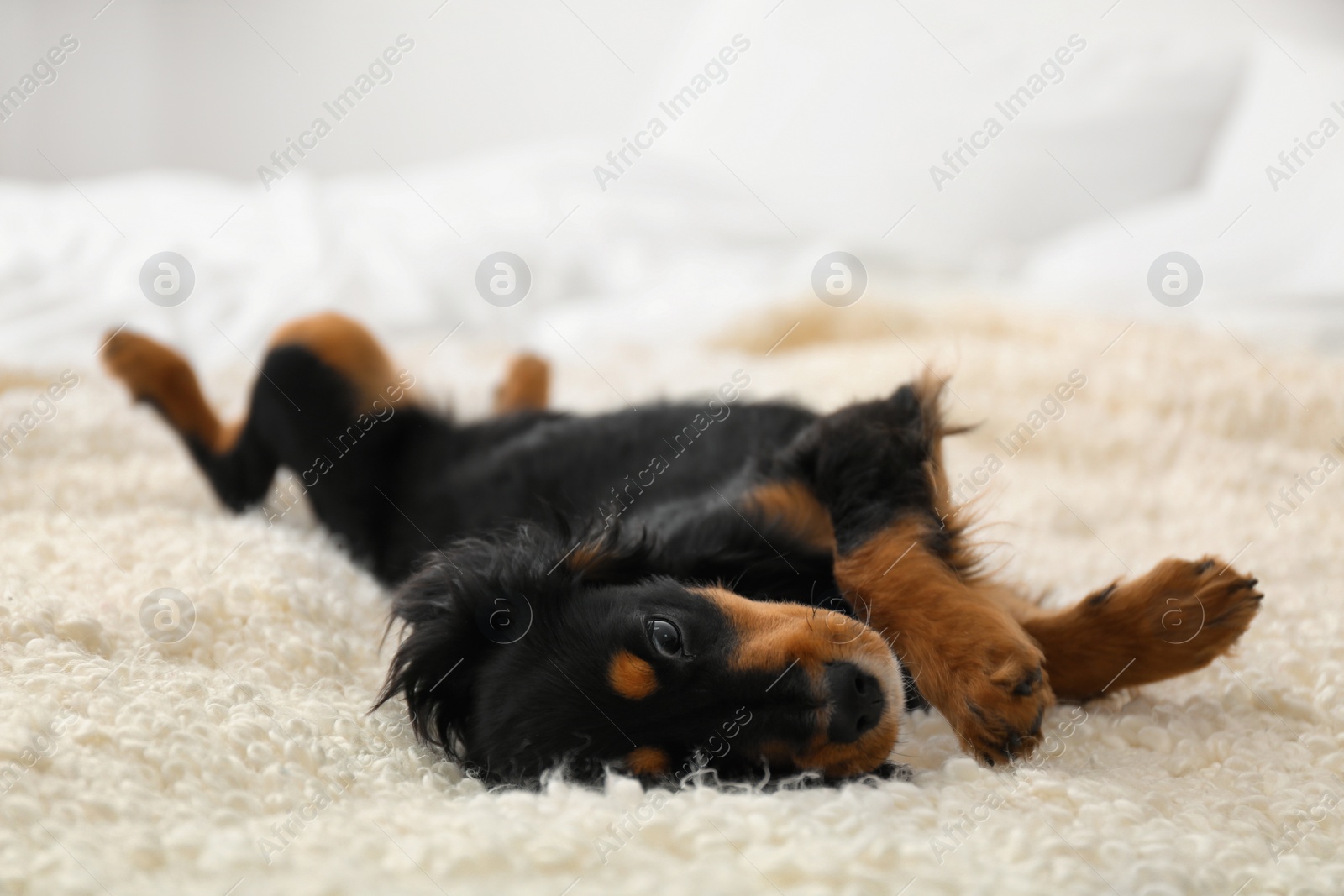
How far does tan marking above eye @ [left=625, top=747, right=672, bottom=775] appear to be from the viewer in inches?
46.1

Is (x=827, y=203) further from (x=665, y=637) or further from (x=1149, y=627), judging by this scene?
(x=665, y=637)

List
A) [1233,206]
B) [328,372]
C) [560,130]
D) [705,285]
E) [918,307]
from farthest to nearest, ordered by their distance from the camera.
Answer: [560,130], [705,285], [1233,206], [918,307], [328,372]

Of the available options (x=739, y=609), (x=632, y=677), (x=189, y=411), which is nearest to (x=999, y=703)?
(x=739, y=609)

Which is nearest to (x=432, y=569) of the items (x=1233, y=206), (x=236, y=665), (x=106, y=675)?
(x=236, y=665)

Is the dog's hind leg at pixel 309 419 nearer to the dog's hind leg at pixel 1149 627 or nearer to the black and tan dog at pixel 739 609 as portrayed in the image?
the black and tan dog at pixel 739 609

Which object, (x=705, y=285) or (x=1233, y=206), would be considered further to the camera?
(x=705, y=285)

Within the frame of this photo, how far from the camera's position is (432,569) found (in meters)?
1.46

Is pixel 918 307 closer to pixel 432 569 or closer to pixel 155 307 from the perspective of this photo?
pixel 432 569

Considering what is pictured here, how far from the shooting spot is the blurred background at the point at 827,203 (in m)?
3.00

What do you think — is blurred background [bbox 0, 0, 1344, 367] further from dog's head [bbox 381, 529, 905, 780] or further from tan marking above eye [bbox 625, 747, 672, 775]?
tan marking above eye [bbox 625, 747, 672, 775]

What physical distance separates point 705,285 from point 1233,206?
5.36 ft

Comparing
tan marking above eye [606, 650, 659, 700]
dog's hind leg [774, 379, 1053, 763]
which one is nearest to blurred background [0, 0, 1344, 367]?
dog's hind leg [774, 379, 1053, 763]

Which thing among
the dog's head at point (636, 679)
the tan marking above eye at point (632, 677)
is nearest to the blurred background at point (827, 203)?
the dog's head at point (636, 679)

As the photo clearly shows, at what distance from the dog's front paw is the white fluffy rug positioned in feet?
0.17
